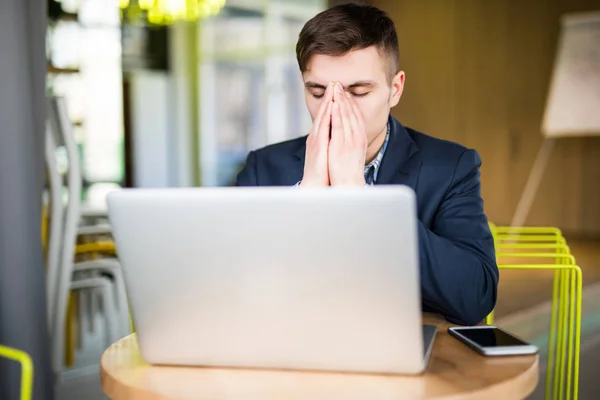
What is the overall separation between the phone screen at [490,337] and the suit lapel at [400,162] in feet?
1.52

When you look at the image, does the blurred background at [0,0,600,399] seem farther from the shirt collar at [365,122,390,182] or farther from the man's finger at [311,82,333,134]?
the man's finger at [311,82,333,134]

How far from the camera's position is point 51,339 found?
250 cm

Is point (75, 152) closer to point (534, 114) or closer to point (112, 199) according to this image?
point (112, 199)

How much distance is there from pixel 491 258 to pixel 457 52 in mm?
5971

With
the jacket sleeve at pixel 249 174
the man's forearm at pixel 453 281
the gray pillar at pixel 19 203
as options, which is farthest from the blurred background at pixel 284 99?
the man's forearm at pixel 453 281

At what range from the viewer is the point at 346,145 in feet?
4.01

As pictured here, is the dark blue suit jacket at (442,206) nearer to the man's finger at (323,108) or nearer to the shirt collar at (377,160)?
the shirt collar at (377,160)

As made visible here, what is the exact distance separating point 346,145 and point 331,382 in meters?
0.52

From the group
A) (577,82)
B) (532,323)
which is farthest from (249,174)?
(577,82)

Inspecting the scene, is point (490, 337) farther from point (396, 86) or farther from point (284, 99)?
point (284, 99)

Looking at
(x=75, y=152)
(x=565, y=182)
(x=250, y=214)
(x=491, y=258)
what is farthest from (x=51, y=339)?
(x=565, y=182)

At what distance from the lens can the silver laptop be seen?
733 millimetres

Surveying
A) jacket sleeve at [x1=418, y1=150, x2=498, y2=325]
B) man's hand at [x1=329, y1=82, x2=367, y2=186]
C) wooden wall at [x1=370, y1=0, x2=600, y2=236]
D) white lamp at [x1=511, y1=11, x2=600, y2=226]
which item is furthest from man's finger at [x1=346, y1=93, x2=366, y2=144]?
wooden wall at [x1=370, y1=0, x2=600, y2=236]

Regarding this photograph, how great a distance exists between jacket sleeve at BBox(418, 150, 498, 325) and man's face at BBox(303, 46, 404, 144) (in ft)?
0.90
